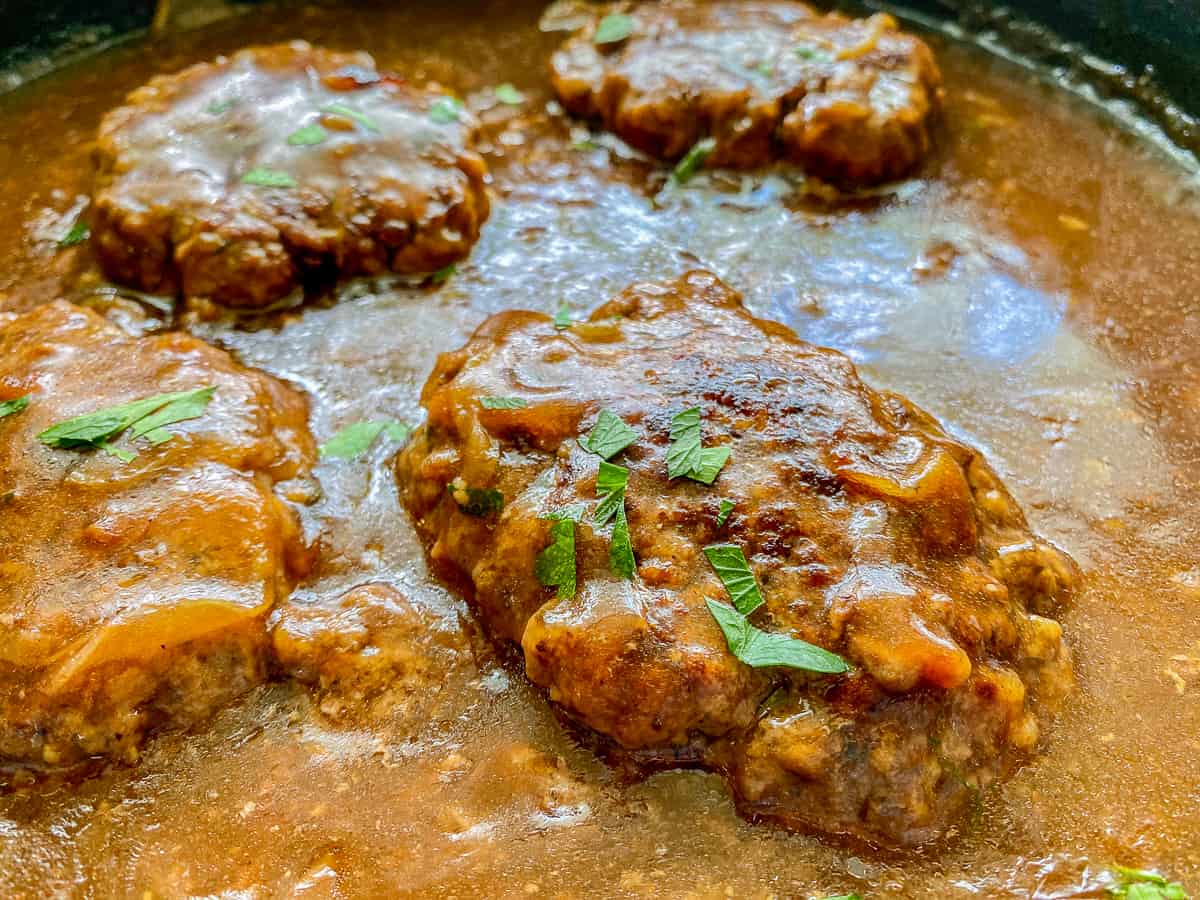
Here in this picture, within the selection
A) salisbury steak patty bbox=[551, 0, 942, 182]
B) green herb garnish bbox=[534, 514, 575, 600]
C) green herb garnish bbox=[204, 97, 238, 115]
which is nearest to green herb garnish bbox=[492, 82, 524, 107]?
salisbury steak patty bbox=[551, 0, 942, 182]

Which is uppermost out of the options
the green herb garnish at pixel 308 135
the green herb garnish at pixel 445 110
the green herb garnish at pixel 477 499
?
the green herb garnish at pixel 445 110

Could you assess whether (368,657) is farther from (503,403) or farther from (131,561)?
(503,403)

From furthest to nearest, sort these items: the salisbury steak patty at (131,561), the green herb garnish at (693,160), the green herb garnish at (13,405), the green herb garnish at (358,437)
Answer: the green herb garnish at (693,160)
the green herb garnish at (358,437)
the green herb garnish at (13,405)
the salisbury steak patty at (131,561)

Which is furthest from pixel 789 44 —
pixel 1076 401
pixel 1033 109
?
pixel 1076 401

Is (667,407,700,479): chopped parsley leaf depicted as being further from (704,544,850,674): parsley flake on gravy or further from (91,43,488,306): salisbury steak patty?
(91,43,488,306): salisbury steak patty

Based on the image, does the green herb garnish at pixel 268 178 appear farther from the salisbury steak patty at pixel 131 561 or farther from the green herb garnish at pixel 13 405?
the green herb garnish at pixel 13 405

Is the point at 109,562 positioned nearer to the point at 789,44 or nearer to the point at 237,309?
the point at 237,309

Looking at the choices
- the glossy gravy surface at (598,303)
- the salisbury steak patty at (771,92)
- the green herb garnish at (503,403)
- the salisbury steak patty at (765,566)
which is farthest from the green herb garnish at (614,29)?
the green herb garnish at (503,403)
